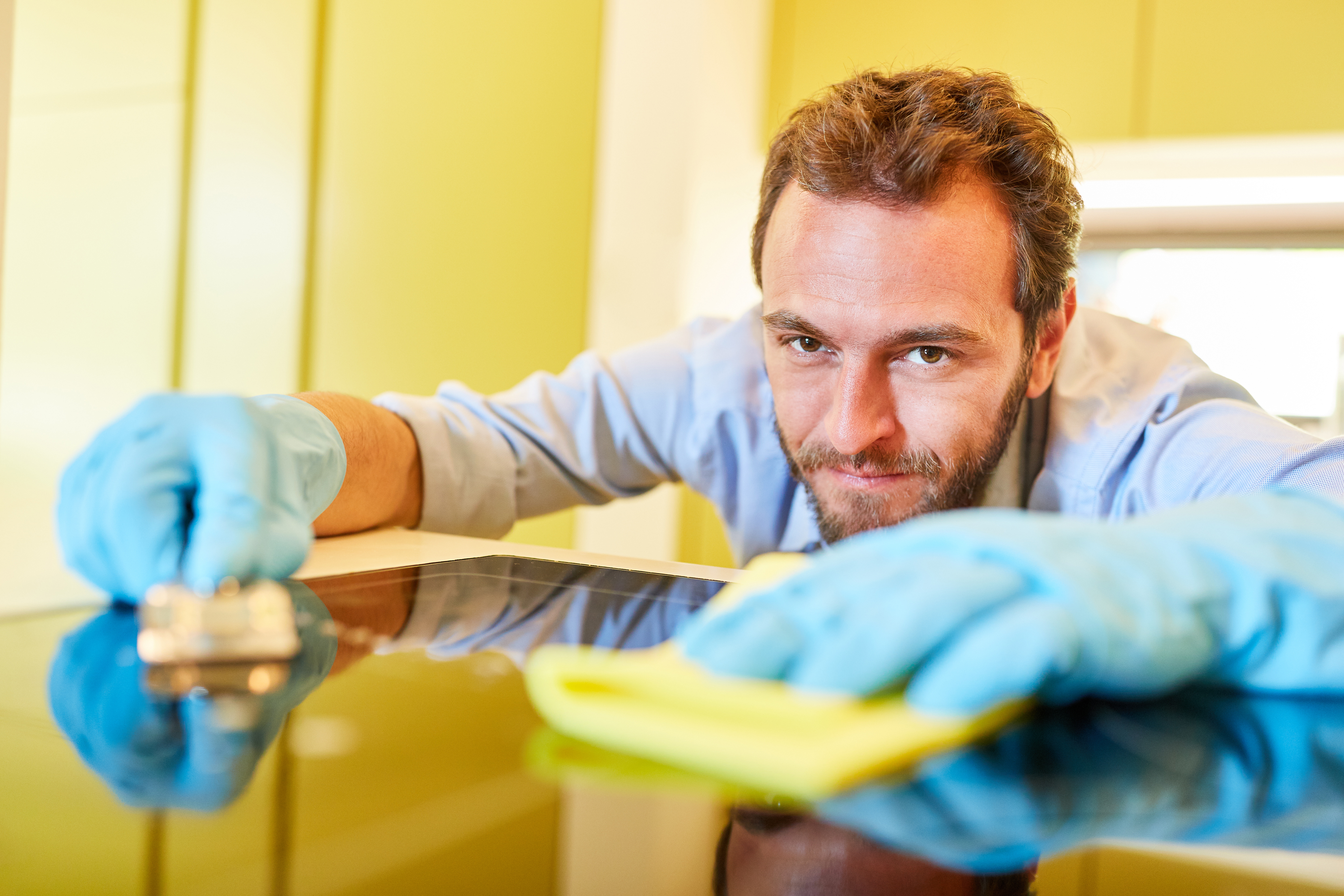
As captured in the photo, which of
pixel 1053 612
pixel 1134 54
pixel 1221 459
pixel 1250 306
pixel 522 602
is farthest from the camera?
pixel 1250 306

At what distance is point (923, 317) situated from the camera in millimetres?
906

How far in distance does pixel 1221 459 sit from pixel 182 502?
2.51 ft

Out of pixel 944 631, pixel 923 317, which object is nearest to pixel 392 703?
pixel 944 631

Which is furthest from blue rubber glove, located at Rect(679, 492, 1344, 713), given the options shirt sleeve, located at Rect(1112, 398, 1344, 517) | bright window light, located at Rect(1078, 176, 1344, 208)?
bright window light, located at Rect(1078, 176, 1344, 208)

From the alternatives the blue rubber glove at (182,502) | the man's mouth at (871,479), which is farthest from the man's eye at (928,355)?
the blue rubber glove at (182,502)

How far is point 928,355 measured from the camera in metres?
0.95

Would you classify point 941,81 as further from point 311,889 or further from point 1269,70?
point 311,889

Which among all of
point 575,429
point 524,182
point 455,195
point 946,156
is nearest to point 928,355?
point 946,156

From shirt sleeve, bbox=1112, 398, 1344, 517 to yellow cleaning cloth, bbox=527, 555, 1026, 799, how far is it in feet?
1.48

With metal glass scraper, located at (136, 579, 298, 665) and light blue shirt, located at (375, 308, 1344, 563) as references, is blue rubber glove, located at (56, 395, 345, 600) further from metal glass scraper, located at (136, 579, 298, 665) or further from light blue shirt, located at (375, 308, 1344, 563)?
light blue shirt, located at (375, 308, 1344, 563)

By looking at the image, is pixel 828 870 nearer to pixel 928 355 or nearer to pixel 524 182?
pixel 928 355

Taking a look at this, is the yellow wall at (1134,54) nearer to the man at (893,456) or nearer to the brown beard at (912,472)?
the man at (893,456)

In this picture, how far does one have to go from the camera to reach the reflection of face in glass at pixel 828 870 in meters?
0.23

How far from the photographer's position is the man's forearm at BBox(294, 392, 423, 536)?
0.79m
